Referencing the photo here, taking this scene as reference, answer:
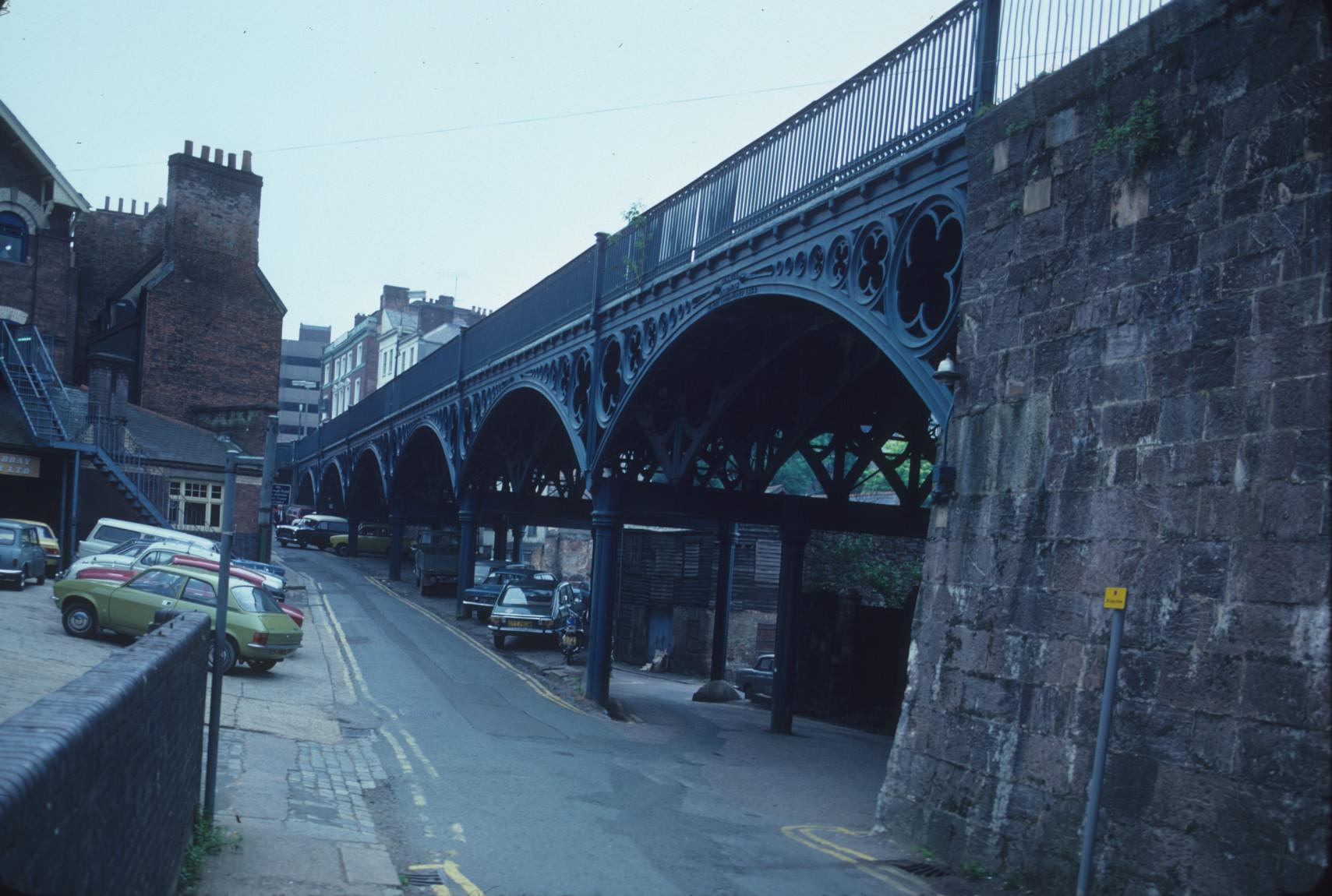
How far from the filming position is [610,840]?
10.5 m

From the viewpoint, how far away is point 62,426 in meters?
32.2

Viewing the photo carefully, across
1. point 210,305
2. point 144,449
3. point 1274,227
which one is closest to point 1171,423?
point 1274,227

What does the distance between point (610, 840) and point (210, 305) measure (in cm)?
4659

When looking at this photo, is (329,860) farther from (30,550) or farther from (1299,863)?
(30,550)

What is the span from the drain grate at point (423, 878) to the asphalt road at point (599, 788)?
58mm

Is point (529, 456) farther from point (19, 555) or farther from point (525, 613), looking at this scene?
point (19, 555)

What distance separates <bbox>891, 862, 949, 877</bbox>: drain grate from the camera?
9.42 metres

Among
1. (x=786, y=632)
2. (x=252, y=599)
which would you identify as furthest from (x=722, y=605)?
(x=252, y=599)

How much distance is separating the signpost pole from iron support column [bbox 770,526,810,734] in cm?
1409

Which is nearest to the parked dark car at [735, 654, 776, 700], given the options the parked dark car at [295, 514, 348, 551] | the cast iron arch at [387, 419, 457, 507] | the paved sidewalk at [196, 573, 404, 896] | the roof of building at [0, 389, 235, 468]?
the paved sidewalk at [196, 573, 404, 896]

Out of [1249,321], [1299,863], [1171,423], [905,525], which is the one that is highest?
[1249,321]

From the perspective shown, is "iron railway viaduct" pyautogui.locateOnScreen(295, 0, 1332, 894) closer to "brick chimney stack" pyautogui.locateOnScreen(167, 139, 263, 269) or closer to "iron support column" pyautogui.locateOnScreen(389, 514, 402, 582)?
"iron support column" pyautogui.locateOnScreen(389, 514, 402, 582)

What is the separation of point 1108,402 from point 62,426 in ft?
104

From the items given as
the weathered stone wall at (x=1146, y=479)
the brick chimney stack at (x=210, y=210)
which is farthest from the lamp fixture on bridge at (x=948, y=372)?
the brick chimney stack at (x=210, y=210)
